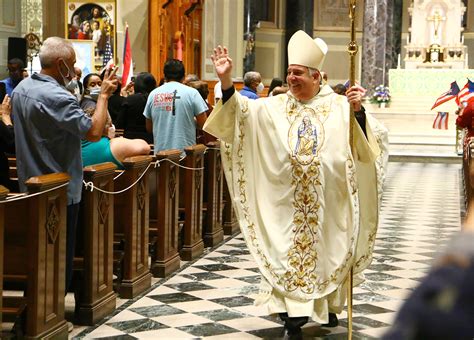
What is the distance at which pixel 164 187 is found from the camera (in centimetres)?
681

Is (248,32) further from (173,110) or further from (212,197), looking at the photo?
(173,110)

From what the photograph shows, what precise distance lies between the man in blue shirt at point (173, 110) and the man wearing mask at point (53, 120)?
2808 millimetres

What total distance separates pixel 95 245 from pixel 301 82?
1646mm

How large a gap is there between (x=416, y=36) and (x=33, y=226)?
21609mm

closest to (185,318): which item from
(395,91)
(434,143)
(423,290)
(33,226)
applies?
(33,226)

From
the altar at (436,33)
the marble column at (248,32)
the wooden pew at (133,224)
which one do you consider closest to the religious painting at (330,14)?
the altar at (436,33)

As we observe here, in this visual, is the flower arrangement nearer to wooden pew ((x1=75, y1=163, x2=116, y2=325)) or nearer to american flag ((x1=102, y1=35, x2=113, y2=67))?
american flag ((x1=102, y1=35, x2=113, y2=67))

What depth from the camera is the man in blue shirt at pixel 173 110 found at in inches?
300

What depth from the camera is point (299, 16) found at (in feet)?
93.8

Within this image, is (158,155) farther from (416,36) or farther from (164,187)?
(416,36)

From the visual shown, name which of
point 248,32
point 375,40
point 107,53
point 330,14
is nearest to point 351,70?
point 107,53

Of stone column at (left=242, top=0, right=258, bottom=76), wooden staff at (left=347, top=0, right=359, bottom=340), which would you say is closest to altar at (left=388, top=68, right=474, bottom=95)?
stone column at (left=242, top=0, right=258, bottom=76)

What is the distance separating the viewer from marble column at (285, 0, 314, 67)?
1124 inches

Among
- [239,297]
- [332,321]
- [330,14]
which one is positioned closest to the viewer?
[332,321]
